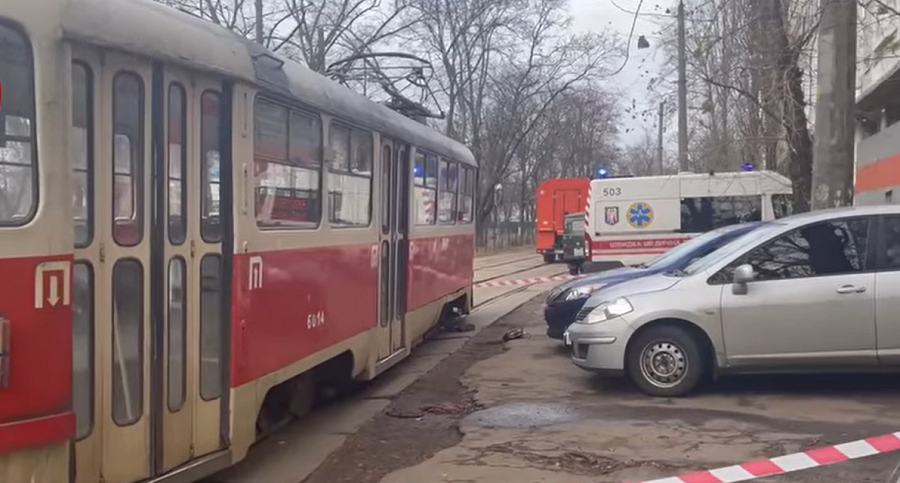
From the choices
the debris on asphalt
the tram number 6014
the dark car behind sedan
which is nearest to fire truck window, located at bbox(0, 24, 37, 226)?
the tram number 6014

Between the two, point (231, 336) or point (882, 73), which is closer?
point (231, 336)

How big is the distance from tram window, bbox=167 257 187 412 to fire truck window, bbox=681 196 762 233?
15.0m

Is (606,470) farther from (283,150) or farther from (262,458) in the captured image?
(283,150)

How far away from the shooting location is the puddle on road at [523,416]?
8188 millimetres

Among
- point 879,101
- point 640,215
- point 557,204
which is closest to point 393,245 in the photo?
point 640,215

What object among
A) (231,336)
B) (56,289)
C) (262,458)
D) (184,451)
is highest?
(56,289)

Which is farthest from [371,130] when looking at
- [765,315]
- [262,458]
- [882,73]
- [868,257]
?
[882,73]

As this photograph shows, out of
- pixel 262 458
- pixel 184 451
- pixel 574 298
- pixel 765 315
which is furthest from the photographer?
pixel 574 298

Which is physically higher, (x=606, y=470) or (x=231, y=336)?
(x=231, y=336)

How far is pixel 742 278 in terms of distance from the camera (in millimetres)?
8547

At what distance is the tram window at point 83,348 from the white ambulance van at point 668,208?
1541 centimetres

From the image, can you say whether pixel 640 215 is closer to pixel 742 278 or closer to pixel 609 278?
pixel 609 278

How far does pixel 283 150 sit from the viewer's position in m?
6.80

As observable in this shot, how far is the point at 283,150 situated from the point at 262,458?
2.32m
